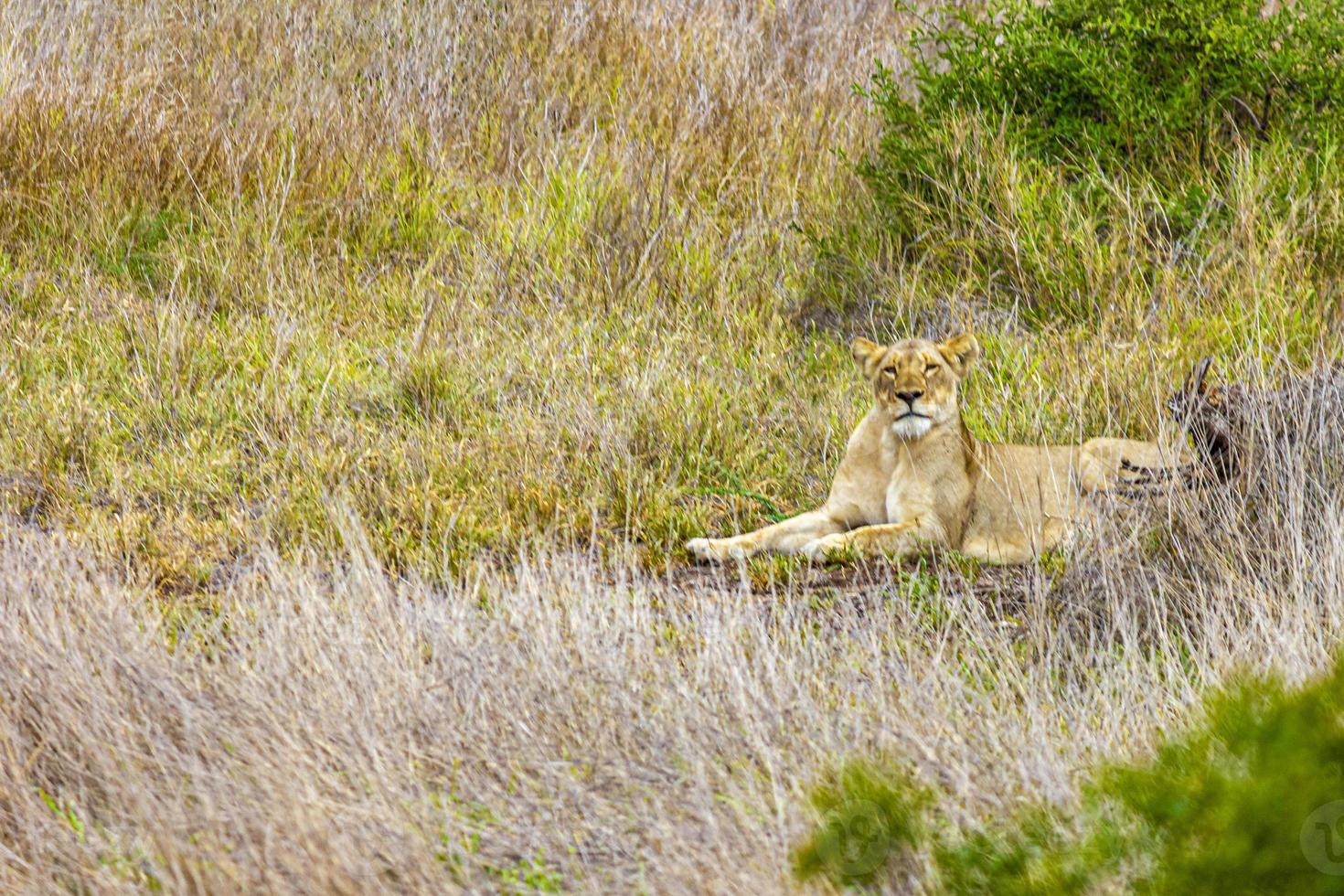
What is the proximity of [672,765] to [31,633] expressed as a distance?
1708 mm

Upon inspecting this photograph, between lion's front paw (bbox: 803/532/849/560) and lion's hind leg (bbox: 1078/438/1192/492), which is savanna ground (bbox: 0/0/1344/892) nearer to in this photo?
lion's front paw (bbox: 803/532/849/560)

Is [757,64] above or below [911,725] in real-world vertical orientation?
above

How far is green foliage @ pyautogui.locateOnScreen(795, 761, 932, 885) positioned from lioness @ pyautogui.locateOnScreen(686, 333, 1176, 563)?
9.25ft

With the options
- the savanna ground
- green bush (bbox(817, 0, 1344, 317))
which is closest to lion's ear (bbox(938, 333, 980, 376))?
the savanna ground

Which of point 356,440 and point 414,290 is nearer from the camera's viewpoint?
point 356,440

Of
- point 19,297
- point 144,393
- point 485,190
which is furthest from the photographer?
point 485,190

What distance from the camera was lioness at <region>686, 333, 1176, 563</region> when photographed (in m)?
5.74

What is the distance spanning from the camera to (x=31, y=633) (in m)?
3.98

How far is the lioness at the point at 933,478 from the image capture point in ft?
18.8

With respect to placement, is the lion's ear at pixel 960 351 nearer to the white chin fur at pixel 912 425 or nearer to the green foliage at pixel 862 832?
the white chin fur at pixel 912 425

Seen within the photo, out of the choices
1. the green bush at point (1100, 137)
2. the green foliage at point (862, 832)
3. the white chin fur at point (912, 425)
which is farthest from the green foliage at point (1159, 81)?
the green foliage at point (862, 832)

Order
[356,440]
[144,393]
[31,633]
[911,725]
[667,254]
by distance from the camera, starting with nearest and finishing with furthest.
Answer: [911,725] < [31,633] < [356,440] < [144,393] < [667,254]

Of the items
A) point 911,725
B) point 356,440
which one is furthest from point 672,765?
point 356,440

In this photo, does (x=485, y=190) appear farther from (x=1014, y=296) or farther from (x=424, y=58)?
(x=1014, y=296)
